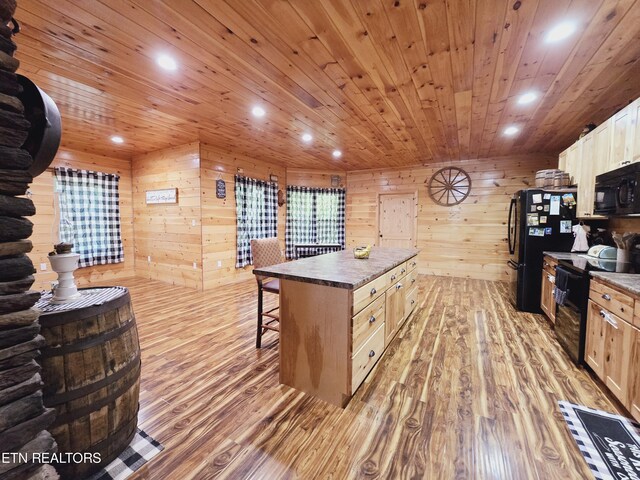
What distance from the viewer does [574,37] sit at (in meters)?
1.89

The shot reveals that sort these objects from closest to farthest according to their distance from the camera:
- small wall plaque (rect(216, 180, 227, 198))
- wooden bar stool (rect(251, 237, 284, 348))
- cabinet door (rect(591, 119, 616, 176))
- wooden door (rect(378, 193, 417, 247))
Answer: wooden bar stool (rect(251, 237, 284, 348)) → cabinet door (rect(591, 119, 616, 176)) → small wall plaque (rect(216, 180, 227, 198)) → wooden door (rect(378, 193, 417, 247))

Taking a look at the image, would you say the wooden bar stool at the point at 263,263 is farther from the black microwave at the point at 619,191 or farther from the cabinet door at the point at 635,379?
the black microwave at the point at 619,191

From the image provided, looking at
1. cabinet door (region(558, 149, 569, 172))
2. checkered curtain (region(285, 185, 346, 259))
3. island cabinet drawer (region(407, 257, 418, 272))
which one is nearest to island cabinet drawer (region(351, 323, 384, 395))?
island cabinet drawer (region(407, 257, 418, 272))

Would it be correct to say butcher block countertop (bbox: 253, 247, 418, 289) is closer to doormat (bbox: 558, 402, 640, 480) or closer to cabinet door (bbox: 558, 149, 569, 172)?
doormat (bbox: 558, 402, 640, 480)

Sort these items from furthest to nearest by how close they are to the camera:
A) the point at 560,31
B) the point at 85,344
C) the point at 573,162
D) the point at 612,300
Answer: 1. the point at 573,162
2. the point at 612,300
3. the point at 560,31
4. the point at 85,344

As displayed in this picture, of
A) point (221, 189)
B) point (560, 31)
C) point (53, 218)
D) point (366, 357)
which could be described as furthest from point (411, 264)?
point (53, 218)

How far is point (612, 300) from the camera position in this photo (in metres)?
1.96

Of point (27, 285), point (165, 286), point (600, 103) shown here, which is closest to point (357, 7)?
point (27, 285)

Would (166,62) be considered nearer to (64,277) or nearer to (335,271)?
(64,277)

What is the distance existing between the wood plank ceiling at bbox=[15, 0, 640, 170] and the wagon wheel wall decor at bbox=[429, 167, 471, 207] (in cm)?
182

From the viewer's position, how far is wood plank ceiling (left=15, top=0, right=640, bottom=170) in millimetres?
1673

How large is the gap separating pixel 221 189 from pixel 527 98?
4382 millimetres

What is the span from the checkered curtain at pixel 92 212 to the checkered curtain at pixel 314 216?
3393mm

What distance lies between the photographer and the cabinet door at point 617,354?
1.78m
